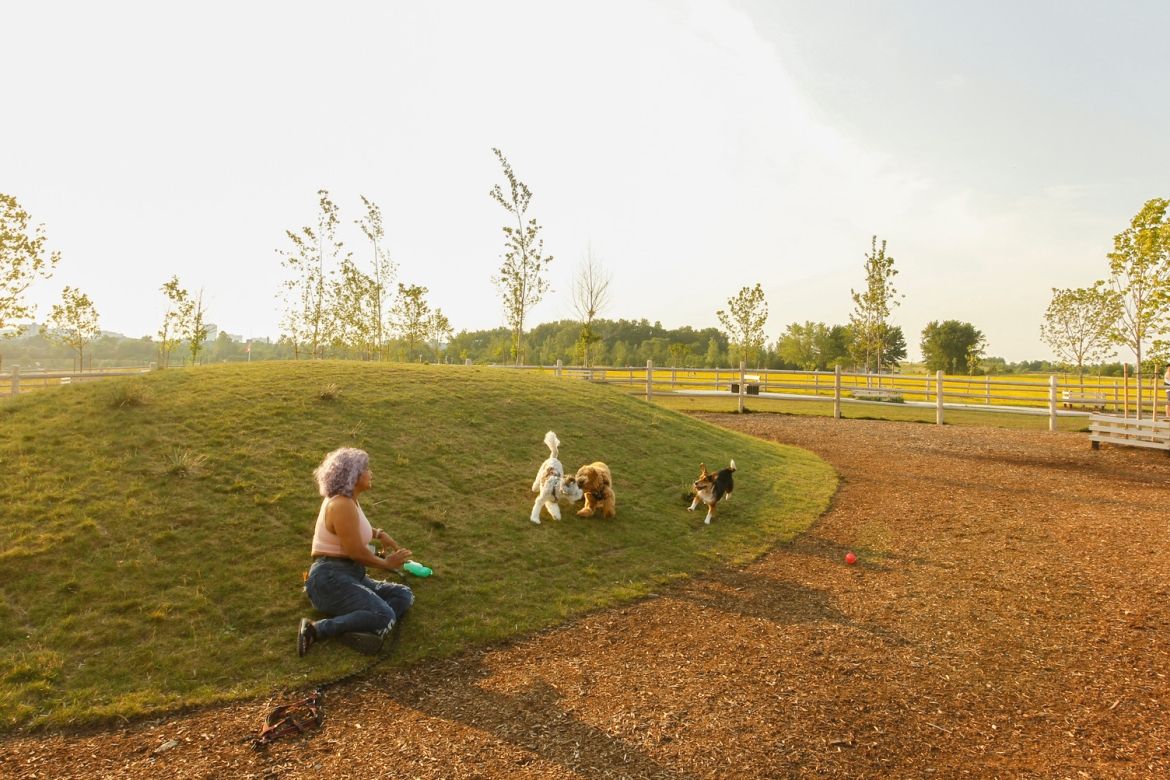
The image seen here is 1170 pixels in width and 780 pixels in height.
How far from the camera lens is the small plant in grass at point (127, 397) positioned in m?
8.02

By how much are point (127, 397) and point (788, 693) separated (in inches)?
348

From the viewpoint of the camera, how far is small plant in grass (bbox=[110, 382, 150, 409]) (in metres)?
8.02

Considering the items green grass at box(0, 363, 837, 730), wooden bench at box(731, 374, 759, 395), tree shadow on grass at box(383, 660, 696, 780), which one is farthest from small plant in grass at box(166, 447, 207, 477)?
wooden bench at box(731, 374, 759, 395)

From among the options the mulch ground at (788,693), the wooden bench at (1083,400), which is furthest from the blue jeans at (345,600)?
the wooden bench at (1083,400)

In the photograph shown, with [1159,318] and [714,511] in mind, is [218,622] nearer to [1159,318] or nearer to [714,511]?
[714,511]

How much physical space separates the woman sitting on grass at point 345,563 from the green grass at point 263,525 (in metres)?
0.23

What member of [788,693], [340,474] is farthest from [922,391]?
[340,474]

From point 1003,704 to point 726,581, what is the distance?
8.85 feet

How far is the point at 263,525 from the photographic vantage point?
19.7 feet

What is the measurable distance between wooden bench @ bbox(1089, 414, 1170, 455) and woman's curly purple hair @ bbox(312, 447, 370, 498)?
1683 cm

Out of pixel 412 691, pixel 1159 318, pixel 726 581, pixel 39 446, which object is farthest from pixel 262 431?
pixel 1159 318

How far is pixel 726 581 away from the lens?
627cm

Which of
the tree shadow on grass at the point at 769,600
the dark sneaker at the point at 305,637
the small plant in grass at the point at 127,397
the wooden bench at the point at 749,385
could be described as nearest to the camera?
the dark sneaker at the point at 305,637

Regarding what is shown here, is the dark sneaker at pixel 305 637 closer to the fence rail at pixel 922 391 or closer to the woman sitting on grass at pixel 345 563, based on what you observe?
the woman sitting on grass at pixel 345 563
